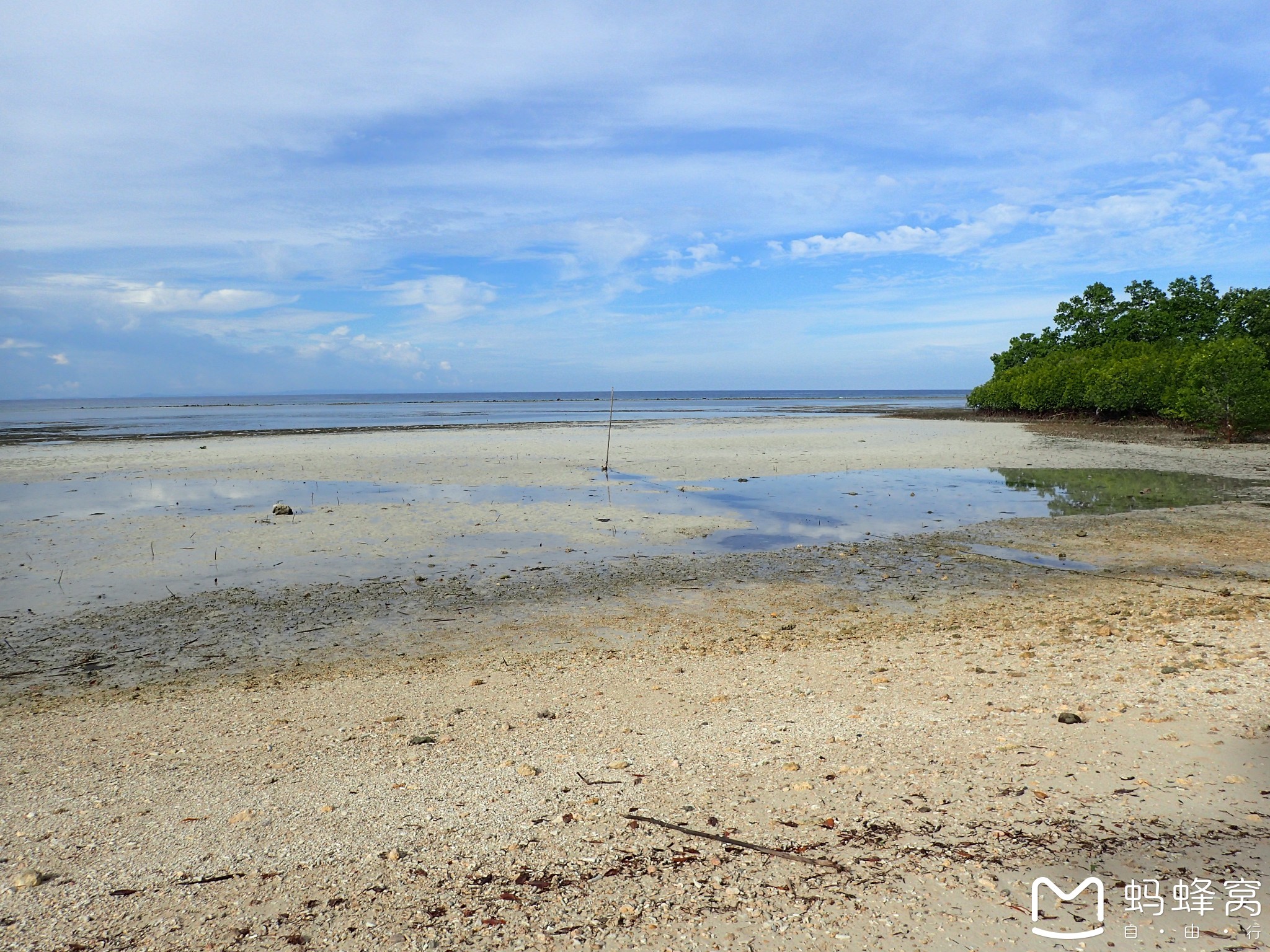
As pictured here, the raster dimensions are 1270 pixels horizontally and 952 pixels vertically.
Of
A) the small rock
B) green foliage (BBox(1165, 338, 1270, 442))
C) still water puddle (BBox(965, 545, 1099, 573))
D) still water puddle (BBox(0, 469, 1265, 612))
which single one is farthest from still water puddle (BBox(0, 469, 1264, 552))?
green foliage (BBox(1165, 338, 1270, 442))

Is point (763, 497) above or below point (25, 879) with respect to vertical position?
above

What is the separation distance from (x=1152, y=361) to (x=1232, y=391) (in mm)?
16411

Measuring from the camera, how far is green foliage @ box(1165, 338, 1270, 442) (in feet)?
115

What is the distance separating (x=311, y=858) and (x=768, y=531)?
13.1 m

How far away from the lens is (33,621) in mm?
10508

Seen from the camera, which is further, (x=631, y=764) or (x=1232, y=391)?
(x=1232, y=391)

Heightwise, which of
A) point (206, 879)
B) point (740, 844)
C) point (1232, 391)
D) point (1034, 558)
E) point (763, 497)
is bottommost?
point (206, 879)

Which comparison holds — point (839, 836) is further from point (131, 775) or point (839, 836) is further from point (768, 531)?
point (768, 531)

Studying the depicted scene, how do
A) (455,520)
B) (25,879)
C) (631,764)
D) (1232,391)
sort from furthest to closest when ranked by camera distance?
(1232,391)
(455,520)
(631,764)
(25,879)

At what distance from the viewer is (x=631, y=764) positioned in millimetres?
5758

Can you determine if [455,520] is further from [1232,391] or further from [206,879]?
[1232,391]
